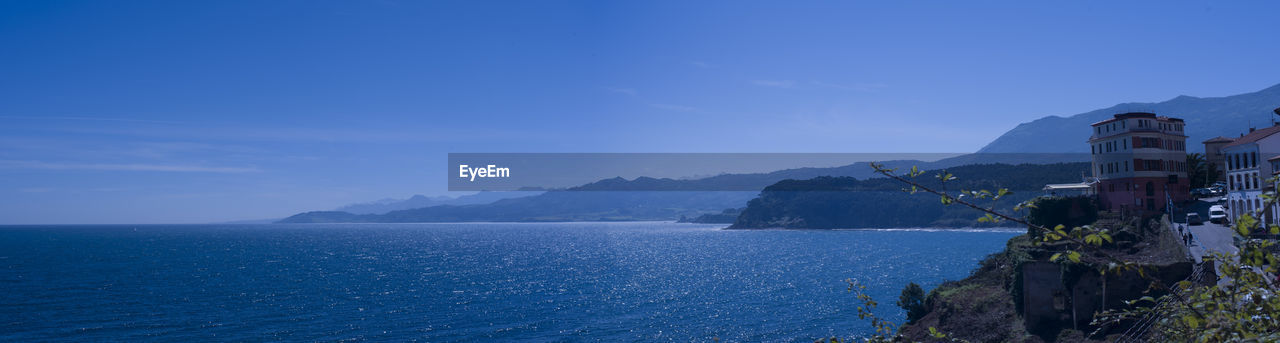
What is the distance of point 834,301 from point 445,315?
28.6 m

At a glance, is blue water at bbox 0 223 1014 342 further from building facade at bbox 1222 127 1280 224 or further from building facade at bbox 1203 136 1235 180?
building facade at bbox 1203 136 1235 180

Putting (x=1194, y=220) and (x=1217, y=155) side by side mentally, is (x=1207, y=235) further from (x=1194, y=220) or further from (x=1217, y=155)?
(x=1217, y=155)

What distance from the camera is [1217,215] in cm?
3950

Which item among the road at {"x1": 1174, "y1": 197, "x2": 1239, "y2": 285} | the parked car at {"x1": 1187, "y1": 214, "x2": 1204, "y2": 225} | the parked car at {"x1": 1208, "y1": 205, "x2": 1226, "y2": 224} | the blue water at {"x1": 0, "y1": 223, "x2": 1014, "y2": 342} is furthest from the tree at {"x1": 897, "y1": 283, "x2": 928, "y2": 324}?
the parked car at {"x1": 1208, "y1": 205, "x2": 1226, "y2": 224}

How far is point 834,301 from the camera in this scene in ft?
177

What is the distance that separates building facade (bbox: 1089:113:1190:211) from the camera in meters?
42.5

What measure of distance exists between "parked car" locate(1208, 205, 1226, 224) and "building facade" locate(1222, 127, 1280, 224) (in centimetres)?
37

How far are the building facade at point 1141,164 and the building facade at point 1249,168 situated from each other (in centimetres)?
287

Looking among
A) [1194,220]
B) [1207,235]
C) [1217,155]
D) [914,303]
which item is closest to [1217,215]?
[1194,220]

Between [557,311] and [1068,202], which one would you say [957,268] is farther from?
[557,311]

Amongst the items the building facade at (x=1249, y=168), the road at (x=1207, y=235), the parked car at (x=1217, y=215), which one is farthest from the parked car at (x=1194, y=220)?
the building facade at (x=1249, y=168)

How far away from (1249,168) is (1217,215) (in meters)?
2.94

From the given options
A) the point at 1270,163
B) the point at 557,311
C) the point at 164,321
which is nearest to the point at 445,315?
the point at 557,311

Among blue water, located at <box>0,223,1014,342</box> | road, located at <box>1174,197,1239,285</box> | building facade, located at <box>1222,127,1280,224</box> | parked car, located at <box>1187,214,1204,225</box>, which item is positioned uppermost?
building facade, located at <box>1222,127,1280,224</box>
